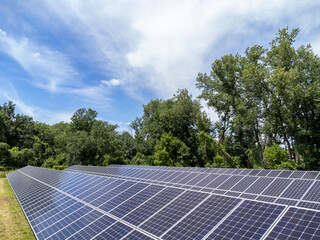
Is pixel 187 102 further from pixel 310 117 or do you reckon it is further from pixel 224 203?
pixel 224 203

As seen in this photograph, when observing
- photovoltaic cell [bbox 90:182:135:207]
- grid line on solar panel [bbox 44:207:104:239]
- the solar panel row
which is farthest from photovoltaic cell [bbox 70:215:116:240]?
the solar panel row

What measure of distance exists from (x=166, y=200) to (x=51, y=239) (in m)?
4.18

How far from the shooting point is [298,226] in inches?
194

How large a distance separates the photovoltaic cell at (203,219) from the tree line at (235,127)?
73.3 feet

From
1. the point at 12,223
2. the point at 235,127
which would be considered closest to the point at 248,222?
the point at 12,223

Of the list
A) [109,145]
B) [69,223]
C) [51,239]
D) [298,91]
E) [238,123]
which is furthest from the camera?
[109,145]

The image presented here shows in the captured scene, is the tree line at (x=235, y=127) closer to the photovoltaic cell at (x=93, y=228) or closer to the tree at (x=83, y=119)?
the tree at (x=83, y=119)

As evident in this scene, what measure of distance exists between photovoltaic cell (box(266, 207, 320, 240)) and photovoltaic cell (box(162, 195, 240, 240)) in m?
1.55

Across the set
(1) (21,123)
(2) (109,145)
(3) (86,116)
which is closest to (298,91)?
(2) (109,145)

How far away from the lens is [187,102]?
43.4 m

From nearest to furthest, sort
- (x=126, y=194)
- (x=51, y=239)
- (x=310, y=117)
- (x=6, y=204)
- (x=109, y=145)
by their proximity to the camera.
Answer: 1. (x=51, y=239)
2. (x=126, y=194)
3. (x=6, y=204)
4. (x=310, y=117)
5. (x=109, y=145)

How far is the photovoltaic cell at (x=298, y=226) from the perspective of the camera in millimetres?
4590

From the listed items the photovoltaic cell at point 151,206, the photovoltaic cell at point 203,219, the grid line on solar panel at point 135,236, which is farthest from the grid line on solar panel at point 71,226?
the photovoltaic cell at point 203,219

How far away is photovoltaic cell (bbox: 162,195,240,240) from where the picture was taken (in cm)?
555
